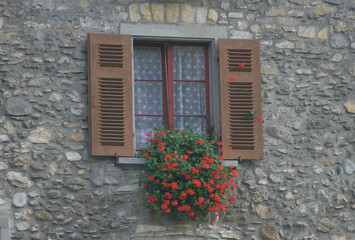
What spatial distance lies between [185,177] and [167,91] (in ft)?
3.92

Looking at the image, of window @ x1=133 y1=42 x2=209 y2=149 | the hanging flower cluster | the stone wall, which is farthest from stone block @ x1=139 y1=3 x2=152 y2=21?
the hanging flower cluster

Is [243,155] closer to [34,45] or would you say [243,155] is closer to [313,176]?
[313,176]

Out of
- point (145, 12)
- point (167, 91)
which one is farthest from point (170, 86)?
point (145, 12)

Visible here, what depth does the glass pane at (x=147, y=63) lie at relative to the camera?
10.7 metres

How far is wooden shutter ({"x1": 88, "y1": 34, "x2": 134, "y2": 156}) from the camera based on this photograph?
33.3 ft

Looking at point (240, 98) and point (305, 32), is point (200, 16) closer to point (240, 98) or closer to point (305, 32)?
point (240, 98)

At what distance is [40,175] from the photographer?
32.8ft

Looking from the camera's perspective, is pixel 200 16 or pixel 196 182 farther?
pixel 200 16

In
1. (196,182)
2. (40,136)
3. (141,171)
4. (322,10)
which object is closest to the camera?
(196,182)

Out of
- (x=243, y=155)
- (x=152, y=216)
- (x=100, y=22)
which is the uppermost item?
(x=100, y=22)

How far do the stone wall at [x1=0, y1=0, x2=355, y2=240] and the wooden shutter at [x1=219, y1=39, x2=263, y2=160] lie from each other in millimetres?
144

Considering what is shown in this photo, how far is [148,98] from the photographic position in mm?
10688

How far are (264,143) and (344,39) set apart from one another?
1631 millimetres

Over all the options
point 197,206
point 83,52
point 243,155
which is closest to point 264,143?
point 243,155
